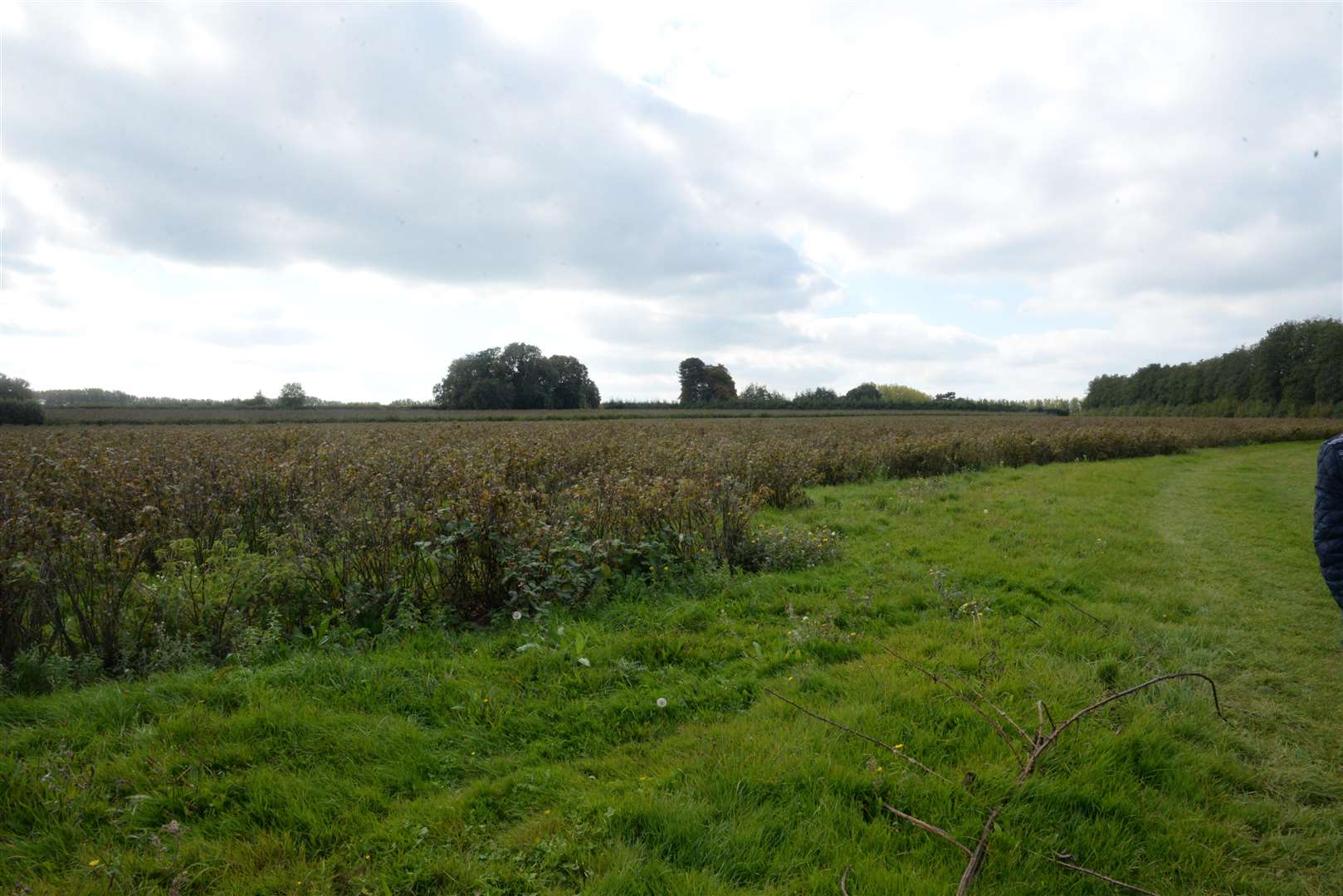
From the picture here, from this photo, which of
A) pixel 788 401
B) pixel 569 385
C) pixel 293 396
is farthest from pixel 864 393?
pixel 293 396

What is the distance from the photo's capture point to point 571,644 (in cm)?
460

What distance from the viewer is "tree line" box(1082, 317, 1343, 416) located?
A: 53625 mm

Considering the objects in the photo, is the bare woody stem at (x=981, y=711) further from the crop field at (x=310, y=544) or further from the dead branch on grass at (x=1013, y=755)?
the crop field at (x=310, y=544)

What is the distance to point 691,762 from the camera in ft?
10.6

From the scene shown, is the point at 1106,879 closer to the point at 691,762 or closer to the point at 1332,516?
the point at 691,762

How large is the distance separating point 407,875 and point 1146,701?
4376 millimetres

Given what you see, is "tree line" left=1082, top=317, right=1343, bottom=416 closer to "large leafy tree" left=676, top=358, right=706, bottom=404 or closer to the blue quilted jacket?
"large leafy tree" left=676, top=358, right=706, bottom=404

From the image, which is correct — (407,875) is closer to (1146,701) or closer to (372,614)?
(372,614)

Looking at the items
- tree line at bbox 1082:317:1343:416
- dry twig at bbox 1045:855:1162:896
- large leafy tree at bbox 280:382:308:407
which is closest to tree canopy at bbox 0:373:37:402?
large leafy tree at bbox 280:382:308:407

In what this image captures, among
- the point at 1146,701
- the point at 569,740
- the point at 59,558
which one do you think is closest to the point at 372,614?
the point at 59,558

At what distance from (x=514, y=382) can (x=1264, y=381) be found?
74418 mm

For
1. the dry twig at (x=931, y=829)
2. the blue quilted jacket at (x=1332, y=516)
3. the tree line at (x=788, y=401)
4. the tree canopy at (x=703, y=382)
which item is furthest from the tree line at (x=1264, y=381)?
the dry twig at (x=931, y=829)

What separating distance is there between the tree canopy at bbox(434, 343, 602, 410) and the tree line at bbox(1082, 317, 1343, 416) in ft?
211

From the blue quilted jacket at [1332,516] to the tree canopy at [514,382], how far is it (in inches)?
2362
